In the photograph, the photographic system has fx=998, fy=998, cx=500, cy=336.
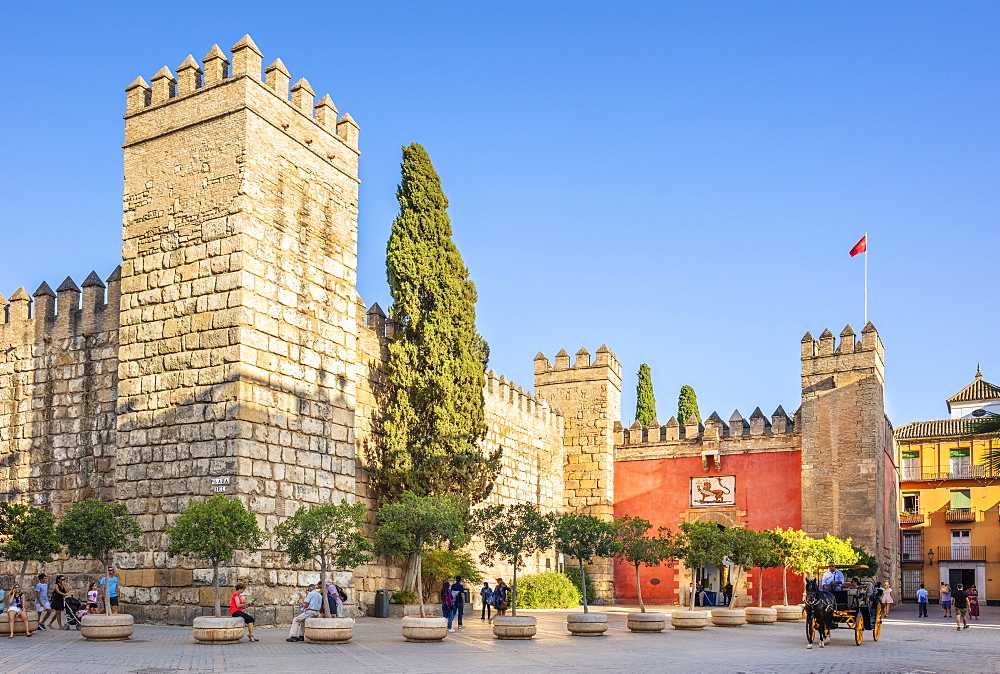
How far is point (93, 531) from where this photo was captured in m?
14.5

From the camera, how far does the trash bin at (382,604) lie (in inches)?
738

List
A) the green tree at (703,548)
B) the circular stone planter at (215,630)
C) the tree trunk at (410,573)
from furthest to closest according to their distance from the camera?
the green tree at (703,548), the tree trunk at (410,573), the circular stone planter at (215,630)

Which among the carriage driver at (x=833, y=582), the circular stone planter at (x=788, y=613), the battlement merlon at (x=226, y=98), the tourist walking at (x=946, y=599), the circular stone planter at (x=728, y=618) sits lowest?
the tourist walking at (x=946, y=599)

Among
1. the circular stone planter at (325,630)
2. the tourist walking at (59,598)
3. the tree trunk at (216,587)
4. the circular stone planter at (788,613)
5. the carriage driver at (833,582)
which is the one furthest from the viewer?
the circular stone planter at (788,613)

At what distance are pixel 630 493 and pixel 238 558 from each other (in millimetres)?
16426

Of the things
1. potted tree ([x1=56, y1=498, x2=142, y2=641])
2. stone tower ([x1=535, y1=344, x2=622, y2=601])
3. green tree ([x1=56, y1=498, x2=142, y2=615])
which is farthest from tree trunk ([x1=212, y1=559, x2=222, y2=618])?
stone tower ([x1=535, y1=344, x2=622, y2=601])

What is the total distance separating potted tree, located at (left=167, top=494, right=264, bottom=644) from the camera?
13008 millimetres

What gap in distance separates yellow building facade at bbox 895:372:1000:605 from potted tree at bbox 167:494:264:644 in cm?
2962

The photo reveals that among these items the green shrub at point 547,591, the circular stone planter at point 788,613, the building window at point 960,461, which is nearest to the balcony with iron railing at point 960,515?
the building window at point 960,461

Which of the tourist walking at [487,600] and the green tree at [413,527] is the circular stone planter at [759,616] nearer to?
the tourist walking at [487,600]

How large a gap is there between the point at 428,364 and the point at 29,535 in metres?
8.24

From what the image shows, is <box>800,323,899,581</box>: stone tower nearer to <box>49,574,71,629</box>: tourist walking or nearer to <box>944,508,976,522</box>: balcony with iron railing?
<box>944,508,976,522</box>: balcony with iron railing

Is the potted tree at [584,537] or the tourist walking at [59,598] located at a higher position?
the potted tree at [584,537]

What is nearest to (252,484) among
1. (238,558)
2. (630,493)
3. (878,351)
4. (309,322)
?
(238,558)
